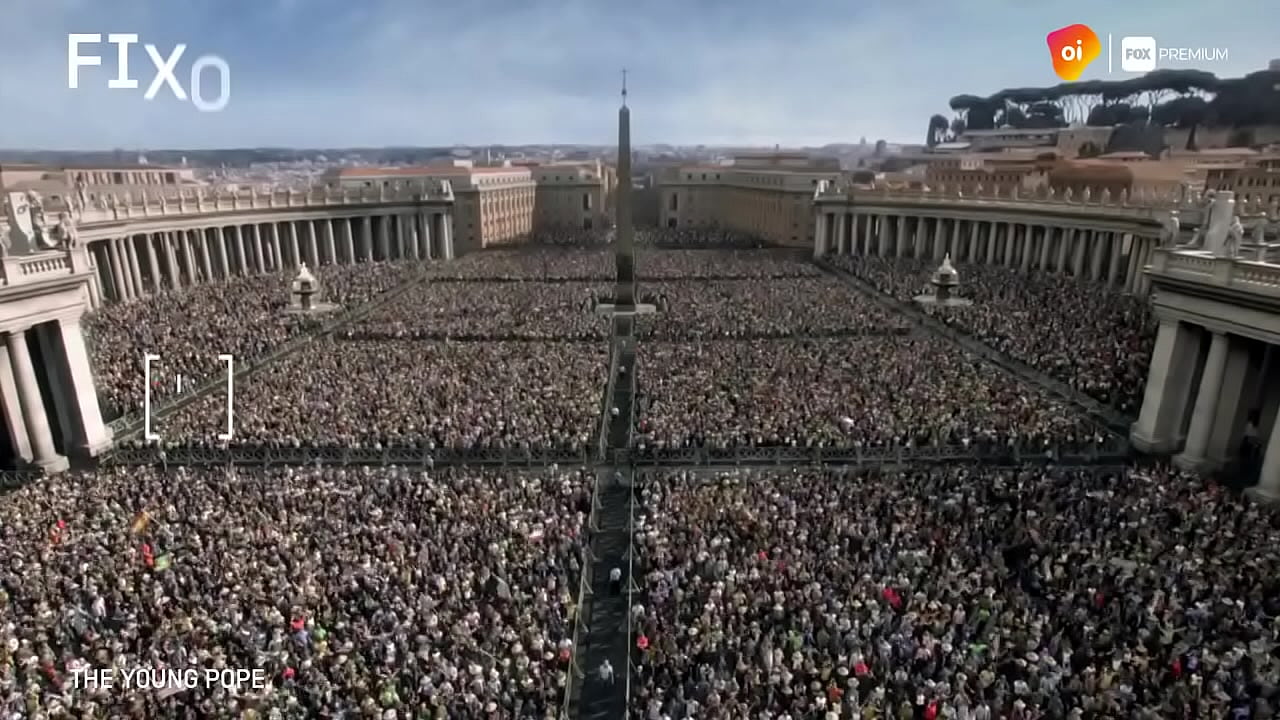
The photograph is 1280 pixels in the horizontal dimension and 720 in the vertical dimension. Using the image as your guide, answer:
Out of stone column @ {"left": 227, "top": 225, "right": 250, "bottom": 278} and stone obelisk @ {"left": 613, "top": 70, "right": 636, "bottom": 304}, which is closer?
stone obelisk @ {"left": 613, "top": 70, "right": 636, "bottom": 304}

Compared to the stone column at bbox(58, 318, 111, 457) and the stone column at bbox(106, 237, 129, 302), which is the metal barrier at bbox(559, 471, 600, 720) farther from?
the stone column at bbox(106, 237, 129, 302)

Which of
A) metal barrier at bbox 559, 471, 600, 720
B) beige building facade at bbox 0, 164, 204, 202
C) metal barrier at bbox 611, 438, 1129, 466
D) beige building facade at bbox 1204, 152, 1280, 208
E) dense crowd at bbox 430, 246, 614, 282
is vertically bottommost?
dense crowd at bbox 430, 246, 614, 282

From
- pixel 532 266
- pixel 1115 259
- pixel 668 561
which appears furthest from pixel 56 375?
pixel 1115 259

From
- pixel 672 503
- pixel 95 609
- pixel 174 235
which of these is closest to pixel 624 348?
pixel 672 503

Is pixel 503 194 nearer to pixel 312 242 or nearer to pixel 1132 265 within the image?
pixel 312 242

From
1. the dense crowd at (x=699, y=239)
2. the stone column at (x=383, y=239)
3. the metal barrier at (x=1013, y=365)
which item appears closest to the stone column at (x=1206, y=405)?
the metal barrier at (x=1013, y=365)

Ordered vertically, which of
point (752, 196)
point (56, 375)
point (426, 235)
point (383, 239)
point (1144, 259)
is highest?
point (752, 196)
